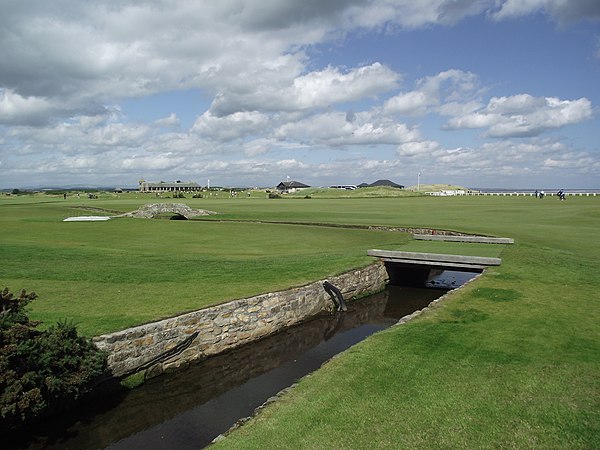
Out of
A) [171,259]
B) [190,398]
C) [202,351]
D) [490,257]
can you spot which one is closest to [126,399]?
[190,398]

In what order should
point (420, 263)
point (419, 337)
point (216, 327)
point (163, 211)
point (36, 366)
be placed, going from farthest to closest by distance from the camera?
1. point (163, 211)
2. point (420, 263)
3. point (216, 327)
4. point (419, 337)
5. point (36, 366)

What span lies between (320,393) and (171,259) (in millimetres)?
17301

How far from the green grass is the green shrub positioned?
2431 millimetres

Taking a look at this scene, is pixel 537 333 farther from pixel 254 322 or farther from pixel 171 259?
pixel 171 259

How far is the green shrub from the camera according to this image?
8998 millimetres

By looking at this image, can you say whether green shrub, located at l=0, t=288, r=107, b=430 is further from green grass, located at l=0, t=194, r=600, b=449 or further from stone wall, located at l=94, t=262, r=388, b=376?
green grass, located at l=0, t=194, r=600, b=449

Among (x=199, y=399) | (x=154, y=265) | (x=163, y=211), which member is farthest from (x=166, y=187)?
(x=199, y=399)

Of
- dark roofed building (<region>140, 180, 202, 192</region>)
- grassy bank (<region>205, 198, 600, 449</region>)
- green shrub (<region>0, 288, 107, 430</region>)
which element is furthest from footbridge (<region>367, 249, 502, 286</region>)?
dark roofed building (<region>140, 180, 202, 192</region>)

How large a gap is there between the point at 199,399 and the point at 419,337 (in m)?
6.74

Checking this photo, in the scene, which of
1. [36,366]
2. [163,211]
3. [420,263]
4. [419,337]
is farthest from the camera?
[163,211]

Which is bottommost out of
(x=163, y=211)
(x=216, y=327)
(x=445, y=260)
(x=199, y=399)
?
(x=199, y=399)

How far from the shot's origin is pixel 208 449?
8203mm

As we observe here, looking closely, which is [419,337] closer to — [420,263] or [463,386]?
[463,386]

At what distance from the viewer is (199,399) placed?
12.3 metres
